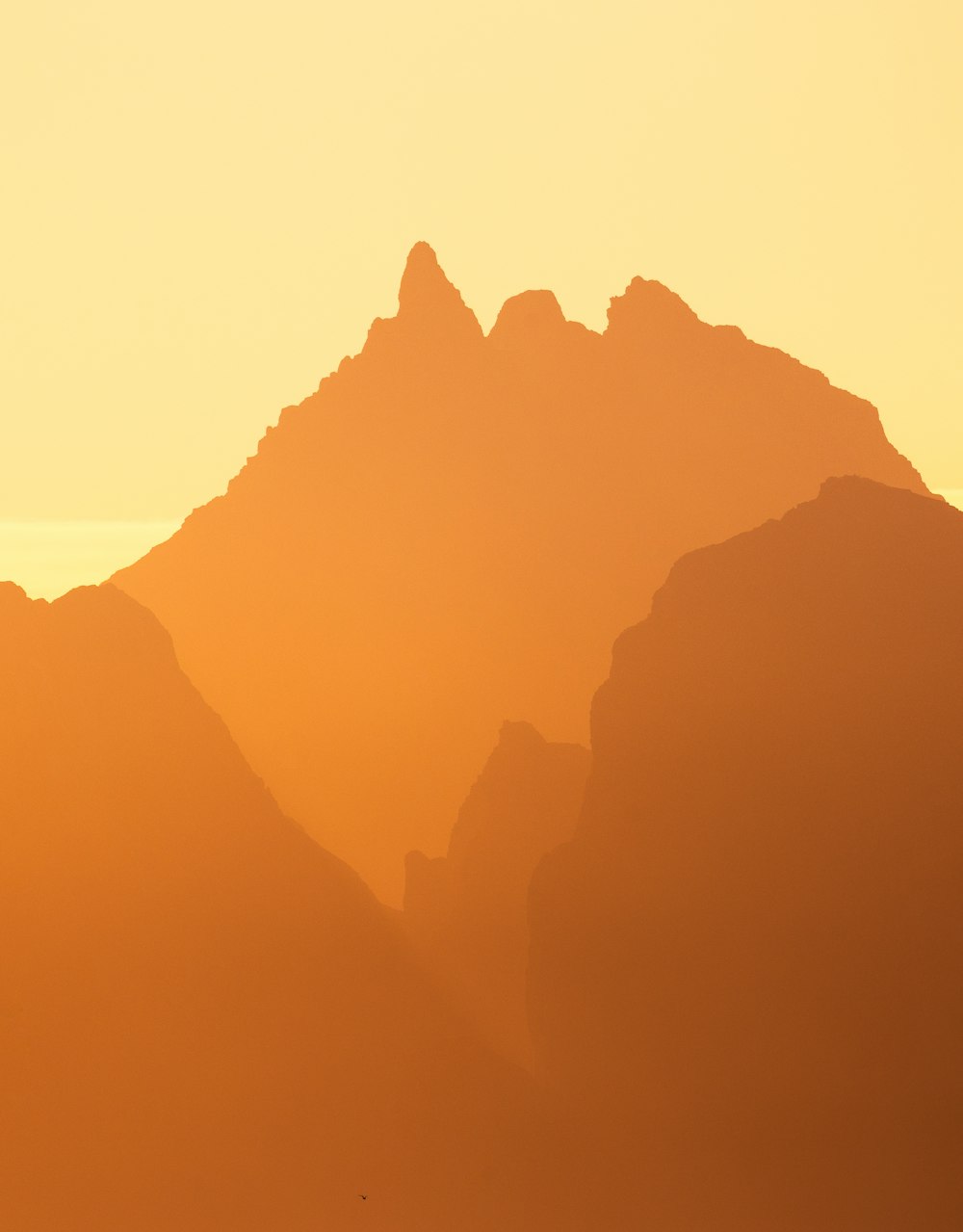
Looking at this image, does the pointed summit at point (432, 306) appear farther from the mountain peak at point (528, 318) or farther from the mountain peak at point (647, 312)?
the mountain peak at point (647, 312)

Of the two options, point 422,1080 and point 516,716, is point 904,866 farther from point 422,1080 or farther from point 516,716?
point 516,716

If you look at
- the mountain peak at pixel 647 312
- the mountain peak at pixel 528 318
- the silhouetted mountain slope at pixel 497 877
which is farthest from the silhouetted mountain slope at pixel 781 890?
the mountain peak at pixel 528 318

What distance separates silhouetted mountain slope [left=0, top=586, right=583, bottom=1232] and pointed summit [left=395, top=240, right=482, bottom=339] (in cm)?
2609

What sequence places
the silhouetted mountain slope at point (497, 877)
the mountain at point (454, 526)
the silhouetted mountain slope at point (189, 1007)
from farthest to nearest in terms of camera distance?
1. the mountain at point (454, 526)
2. the silhouetted mountain slope at point (497, 877)
3. the silhouetted mountain slope at point (189, 1007)

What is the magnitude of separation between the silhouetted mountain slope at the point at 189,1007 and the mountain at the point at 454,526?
11988 mm

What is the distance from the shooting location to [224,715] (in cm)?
5100

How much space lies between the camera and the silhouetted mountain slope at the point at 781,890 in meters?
29.6

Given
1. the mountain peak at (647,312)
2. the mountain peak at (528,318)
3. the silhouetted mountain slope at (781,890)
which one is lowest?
the silhouetted mountain slope at (781,890)

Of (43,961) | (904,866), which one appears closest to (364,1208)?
(43,961)

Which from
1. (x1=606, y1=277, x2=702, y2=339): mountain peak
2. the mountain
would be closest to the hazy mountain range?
the mountain

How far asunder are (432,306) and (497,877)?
91.5 ft

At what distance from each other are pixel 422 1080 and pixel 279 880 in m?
5.77

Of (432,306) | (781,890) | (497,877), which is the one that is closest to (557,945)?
(781,890)

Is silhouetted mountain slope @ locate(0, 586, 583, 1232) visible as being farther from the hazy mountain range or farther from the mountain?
the mountain
